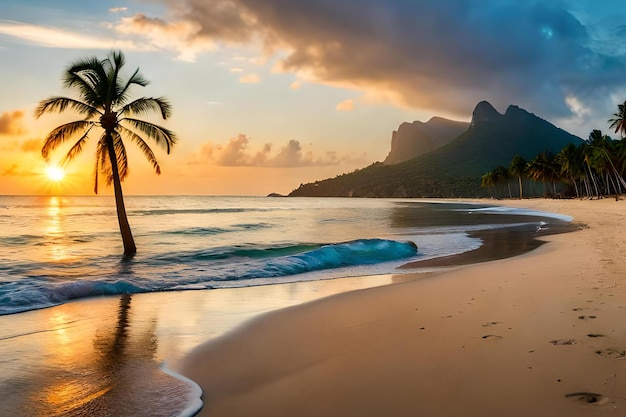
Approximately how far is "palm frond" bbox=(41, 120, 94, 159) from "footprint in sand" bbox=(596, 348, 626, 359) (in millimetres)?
21536

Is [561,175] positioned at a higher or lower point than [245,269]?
higher

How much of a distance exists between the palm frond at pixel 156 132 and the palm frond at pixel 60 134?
189 cm

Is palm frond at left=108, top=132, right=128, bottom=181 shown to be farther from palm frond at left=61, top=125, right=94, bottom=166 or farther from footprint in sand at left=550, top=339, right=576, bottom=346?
footprint in sand at left=550, top=339, right=576, bottom=346

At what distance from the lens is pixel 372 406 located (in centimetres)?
411

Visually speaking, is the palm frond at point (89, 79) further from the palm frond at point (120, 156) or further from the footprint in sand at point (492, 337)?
the footprint in sand at point (492, 337)

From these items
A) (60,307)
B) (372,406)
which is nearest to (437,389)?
(372,406)

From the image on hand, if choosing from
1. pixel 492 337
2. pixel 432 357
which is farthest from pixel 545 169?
pixel 432 357

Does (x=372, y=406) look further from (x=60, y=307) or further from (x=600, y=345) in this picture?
(x=60, y=307)

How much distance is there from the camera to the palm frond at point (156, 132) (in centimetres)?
2152

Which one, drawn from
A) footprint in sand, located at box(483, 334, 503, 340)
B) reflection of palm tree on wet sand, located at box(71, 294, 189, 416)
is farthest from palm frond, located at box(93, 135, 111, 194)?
footprint in sand, located at box(483, 334, 503, 340)

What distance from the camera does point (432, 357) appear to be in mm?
5328

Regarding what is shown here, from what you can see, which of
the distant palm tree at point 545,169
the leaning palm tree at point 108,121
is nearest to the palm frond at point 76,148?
the leaning palm tree at point 108,121

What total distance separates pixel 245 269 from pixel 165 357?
10122 mm

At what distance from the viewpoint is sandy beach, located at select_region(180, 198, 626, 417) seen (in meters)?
4.11
